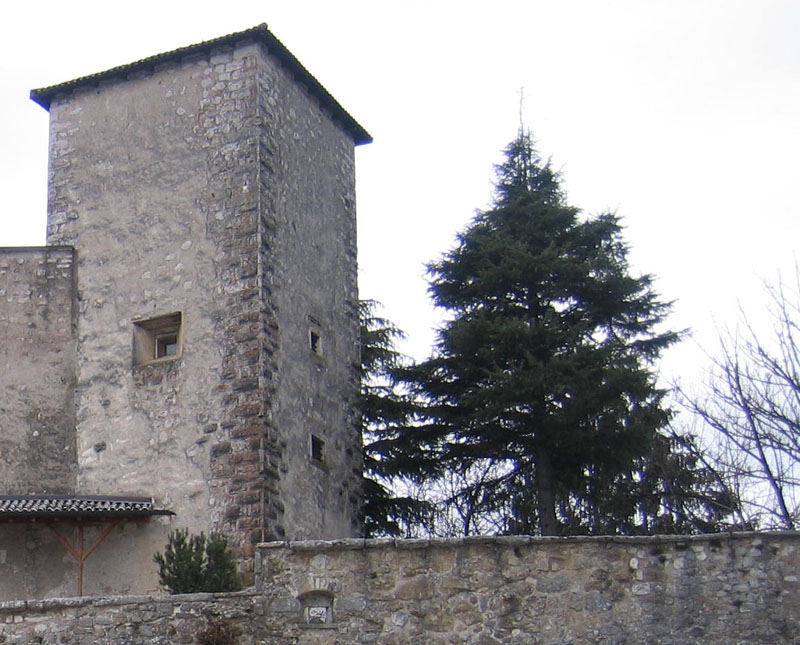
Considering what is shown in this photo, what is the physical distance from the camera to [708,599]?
44.5ft

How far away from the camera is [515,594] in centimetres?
1356

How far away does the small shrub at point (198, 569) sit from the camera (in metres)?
15.3

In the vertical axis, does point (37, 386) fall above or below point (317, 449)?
above

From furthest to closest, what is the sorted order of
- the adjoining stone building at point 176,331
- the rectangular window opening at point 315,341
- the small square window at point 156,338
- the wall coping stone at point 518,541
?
1. the rectangular window opening at point 315,341
2. the small square window at point 156,338
3. the adjoining stone building at point 176,331
4. the wall coping stone at point 518,541

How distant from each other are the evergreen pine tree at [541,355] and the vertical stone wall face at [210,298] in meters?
2.02

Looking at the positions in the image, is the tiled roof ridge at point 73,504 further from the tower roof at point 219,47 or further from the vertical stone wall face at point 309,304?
the tower roof at point 219,47

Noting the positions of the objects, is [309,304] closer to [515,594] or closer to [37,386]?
[37,386]

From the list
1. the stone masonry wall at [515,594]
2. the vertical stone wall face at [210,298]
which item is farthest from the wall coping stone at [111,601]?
the vertical stone wall face at [210,298]

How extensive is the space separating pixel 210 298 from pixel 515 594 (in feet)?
27.1

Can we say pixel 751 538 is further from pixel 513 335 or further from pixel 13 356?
pixel 13 356

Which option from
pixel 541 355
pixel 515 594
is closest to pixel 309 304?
pixel 541 355

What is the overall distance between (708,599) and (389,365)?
12122 mm

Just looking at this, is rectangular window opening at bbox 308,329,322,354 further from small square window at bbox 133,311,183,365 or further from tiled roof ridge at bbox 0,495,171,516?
tiled roof ridge at bbox 0,495,171,516

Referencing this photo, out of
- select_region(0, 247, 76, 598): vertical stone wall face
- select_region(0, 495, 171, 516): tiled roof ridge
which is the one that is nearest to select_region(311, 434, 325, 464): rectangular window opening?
select_region(0, 495, 171, 516): tiled roof ridge
